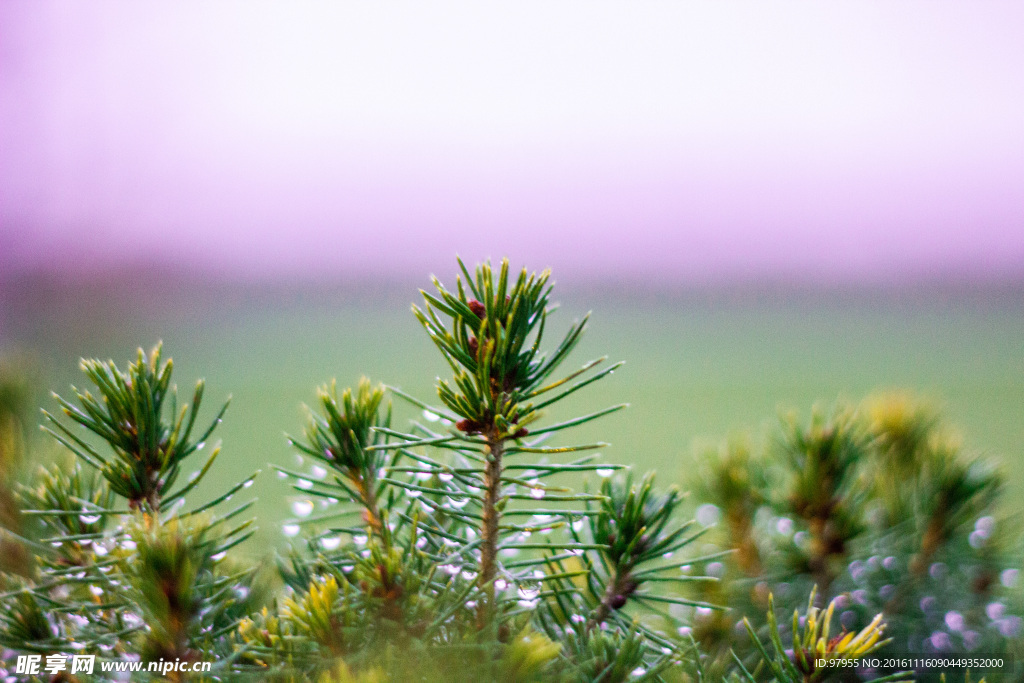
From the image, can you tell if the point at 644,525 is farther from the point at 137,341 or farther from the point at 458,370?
the point at 137,341

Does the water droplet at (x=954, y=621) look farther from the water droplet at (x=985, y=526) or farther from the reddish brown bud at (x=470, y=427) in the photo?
the reddish brown bud at (x=470, y=427)

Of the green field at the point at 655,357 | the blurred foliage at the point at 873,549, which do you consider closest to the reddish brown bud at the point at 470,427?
the blurred foliage at the point at 873,549

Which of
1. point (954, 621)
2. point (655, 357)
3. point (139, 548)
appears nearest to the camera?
point (139, 548)

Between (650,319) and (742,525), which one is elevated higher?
(650,319)

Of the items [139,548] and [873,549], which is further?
[873,549]

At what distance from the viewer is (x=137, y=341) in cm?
225

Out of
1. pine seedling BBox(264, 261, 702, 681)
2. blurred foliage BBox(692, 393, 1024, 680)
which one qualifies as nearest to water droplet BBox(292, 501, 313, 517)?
pine seedling BBox(264, 261, 702, 681)

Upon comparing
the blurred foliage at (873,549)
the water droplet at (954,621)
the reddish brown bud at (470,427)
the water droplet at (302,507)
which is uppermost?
the reddish brown bud at (470,427)

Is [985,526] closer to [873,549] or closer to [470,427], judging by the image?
[873,549]

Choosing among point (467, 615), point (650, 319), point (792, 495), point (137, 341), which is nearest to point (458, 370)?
point (467, 615)

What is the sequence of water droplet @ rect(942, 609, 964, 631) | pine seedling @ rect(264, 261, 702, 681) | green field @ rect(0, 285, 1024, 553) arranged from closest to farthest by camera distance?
1. pine seedling @ rect(264, 261, 702, 681)
2. water droplet @ rect(942, 609, 964, 631)
3. green field @ rect(0, 285, 1024, 553)

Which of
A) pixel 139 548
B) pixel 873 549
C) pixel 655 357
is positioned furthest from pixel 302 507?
pixel 655 357

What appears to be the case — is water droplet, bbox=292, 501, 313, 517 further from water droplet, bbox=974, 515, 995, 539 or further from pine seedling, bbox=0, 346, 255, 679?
water droplet, bbox=974, 515, 995, 539

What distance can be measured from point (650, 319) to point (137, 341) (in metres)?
1.92
